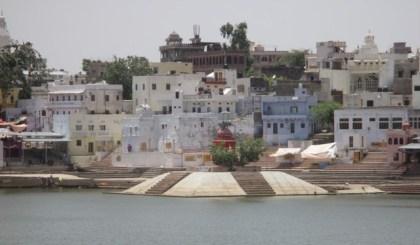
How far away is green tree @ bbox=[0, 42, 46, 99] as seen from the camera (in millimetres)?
104000

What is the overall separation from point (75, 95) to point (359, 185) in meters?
24.5

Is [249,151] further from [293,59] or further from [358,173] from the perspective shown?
[293,59]

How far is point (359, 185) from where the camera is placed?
8338 cm

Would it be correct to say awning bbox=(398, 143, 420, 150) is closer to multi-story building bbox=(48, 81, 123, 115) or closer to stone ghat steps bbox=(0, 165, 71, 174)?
stone ghat steps bbox=(0, 165, 71, 174)

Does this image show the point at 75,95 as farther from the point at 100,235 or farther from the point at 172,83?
the point at 100,235

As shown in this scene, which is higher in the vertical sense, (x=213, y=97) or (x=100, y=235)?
(x=213, y=97)

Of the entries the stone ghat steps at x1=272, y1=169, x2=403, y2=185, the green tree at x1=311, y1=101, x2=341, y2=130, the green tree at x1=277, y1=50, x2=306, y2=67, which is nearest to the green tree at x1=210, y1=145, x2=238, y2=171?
the stone ghat steps at x1=272, y1=169, x2=403, y2=185

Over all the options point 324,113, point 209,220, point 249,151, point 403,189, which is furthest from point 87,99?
point 209,220

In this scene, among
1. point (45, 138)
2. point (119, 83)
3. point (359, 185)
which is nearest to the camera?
point (359, 185)

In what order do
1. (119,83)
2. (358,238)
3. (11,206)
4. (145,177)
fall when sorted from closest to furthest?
(358,238) < (11,206) < (145,177) < (119,83)

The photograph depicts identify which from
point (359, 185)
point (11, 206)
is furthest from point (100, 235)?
point (359, 185)

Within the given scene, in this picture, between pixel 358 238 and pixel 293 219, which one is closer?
pixel 358 238

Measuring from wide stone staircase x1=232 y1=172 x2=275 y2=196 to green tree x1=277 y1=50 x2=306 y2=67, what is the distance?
118ft

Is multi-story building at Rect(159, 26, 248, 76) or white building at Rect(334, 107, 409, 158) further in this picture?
multi-story building at Rect(159, 26, 248, 76)
